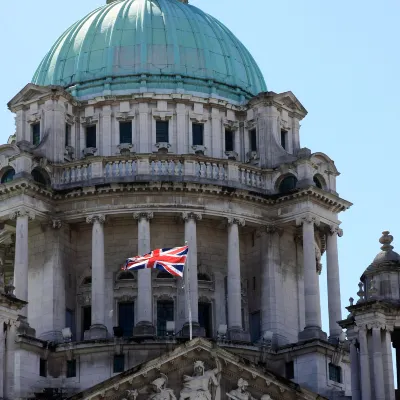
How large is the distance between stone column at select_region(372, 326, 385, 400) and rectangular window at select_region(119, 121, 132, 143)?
18.6m

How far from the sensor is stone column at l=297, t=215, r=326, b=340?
7638 cm

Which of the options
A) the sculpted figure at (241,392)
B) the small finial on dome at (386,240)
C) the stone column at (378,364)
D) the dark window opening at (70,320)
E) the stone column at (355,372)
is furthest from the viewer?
the dark window opening at (70,320)

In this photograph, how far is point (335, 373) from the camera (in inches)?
2997

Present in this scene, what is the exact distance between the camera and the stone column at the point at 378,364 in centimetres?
6581

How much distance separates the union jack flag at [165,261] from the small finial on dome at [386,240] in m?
8.26

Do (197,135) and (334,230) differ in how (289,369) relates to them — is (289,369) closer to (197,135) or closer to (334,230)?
(334,230)

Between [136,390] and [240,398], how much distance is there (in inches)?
152

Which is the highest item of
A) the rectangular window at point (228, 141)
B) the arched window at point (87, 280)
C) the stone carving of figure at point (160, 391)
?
the rectangular window at point (228, 141)

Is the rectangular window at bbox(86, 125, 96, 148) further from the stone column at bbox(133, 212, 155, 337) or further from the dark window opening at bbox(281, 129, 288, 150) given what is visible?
the dark window opening at bbox(281, 129, 288, 150)

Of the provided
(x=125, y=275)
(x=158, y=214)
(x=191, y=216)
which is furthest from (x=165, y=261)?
(x=125, y=275)

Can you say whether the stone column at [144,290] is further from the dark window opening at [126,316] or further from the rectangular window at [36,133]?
the rectangular window at [36,133]

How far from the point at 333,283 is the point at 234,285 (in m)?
4.80

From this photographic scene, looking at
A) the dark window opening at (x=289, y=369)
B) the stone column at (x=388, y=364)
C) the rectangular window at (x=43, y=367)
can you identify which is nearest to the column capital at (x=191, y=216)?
the dark window opening at (x=289, y=369)

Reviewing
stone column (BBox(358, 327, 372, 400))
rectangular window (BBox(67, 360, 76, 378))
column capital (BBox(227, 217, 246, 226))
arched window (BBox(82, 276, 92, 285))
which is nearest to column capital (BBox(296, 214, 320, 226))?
column capital (BBox(227, 217, 246, 226))
